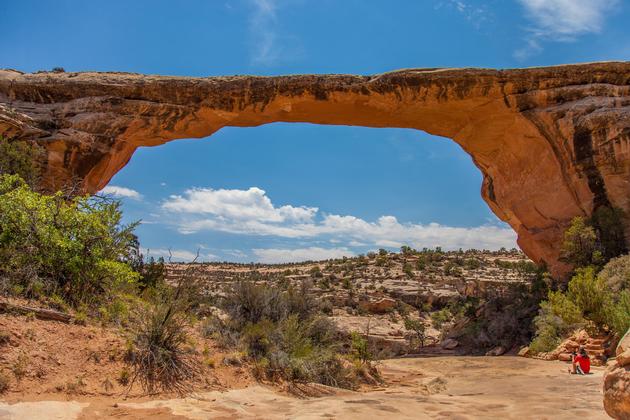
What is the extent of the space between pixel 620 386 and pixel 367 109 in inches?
579

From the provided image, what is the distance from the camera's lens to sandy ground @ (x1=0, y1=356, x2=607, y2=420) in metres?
4.85

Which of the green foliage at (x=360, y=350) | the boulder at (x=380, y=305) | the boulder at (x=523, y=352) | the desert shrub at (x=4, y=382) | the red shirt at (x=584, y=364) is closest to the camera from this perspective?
the desert shrub at (x=4, y=382)

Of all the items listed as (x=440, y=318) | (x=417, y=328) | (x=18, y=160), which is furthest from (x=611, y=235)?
(x=18, y=160)

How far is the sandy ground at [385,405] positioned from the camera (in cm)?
485

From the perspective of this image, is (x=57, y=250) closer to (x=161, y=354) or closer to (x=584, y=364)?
(x=161, y=354)

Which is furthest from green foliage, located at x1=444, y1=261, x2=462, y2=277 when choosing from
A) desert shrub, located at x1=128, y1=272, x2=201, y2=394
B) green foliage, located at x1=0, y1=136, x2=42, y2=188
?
desert shrub, located at x1=128, y1=272, x2=201, y2=394

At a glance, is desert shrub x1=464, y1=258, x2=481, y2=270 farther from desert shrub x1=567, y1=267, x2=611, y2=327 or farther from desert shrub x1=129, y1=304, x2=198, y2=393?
desert shrub x1=129, y1=304, x2=198, y2=393

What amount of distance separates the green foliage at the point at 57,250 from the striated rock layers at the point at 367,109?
7184 millimetres

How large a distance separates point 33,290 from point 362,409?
5431 millimetres

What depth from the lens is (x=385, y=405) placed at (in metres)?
5.69

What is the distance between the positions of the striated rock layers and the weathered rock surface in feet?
45.7

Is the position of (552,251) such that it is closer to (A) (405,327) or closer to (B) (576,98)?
(B) (576,98)

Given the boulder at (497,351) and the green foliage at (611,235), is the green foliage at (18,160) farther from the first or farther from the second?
the green foliage at (611,235)

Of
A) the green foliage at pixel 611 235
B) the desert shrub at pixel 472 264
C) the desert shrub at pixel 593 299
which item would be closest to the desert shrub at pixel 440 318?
the desert shrub at pixel 472 264
